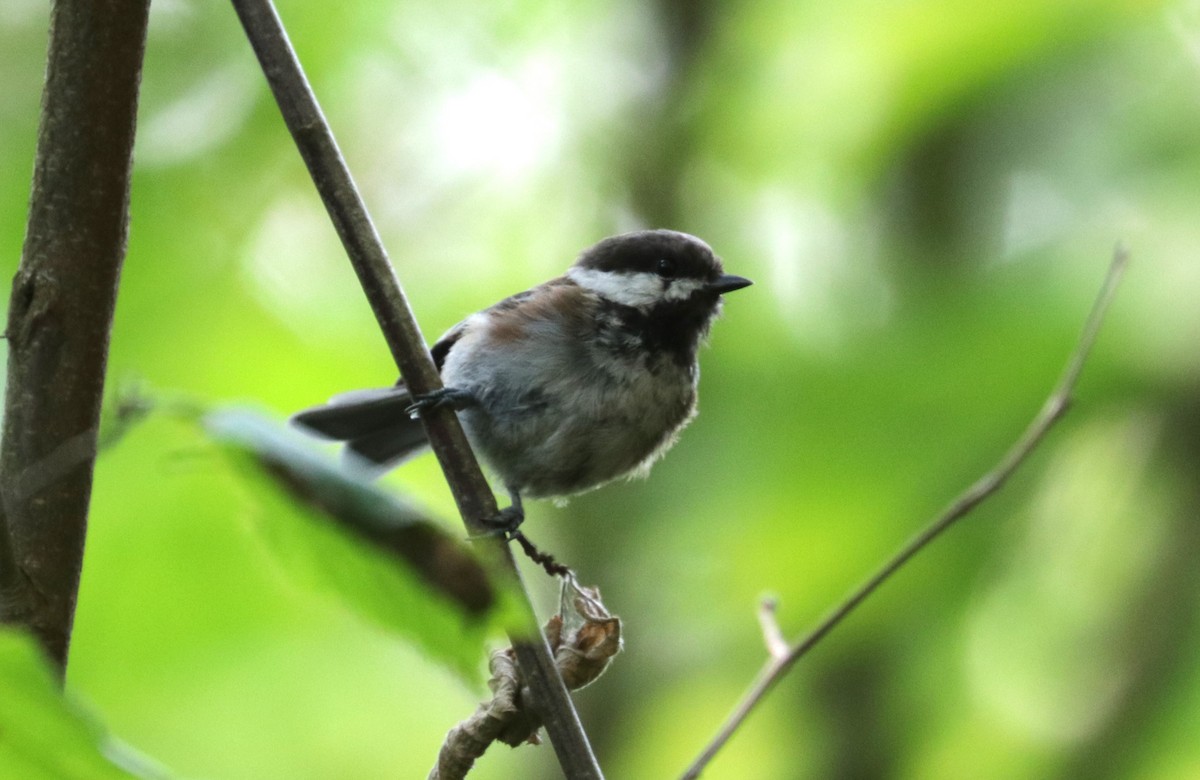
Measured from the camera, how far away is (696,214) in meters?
3.79

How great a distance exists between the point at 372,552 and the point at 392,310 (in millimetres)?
673

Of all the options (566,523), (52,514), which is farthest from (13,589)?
(566,523)

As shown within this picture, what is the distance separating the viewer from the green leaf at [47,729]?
59 cm

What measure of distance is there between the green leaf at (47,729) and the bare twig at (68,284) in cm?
64

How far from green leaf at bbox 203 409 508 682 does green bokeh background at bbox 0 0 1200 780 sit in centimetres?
196

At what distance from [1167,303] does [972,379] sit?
22.6 inches

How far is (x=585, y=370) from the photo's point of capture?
282 cm

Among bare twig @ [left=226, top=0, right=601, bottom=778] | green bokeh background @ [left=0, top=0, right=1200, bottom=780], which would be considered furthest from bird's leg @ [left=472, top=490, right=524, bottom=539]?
green bokeh background @ [left=0, top=0, right=1200, bottom=780]

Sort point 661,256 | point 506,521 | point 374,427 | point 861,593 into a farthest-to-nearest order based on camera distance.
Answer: point 374,427 → point 661,256 → point 506,521 → point 861,593

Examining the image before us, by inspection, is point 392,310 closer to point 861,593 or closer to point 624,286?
point 861,593

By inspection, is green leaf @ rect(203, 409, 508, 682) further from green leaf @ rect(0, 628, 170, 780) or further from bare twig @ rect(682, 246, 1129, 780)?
bare twig @ rect(682, 246, 1129, 780)

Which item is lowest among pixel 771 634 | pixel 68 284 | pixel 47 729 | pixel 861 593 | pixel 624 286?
pixel 771 634

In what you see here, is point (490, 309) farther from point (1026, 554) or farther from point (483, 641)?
point (483, 641)

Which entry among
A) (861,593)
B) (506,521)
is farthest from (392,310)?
(861,593)
